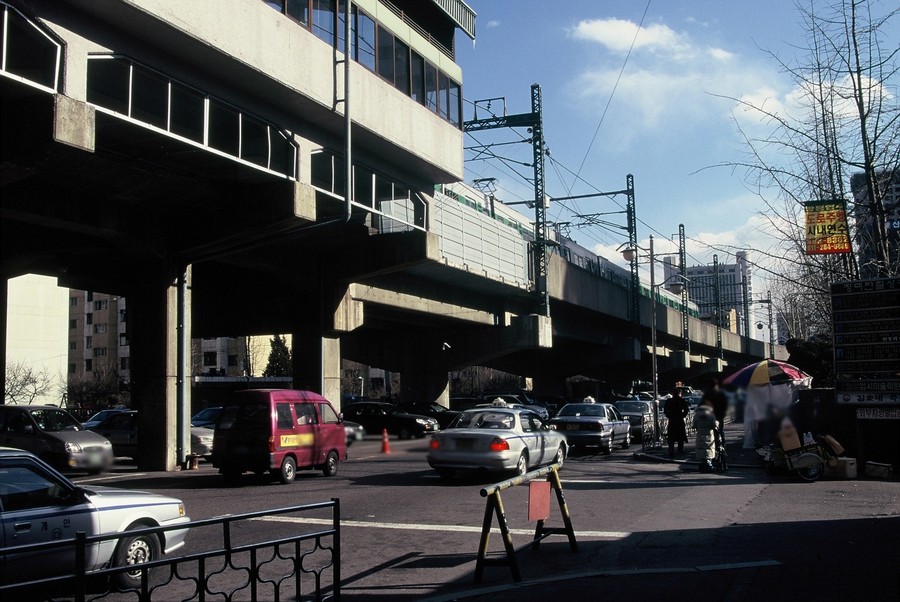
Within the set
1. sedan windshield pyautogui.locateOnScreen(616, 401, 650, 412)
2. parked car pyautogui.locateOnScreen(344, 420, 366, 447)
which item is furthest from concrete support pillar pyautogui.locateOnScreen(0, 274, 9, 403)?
sedan windshield pyautogui.locateOnScreen(616, 401, 650, 412)

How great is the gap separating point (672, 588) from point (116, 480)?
Result: 12.2 meters

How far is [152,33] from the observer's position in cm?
1675

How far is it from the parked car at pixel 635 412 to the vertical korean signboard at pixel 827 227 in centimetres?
1416

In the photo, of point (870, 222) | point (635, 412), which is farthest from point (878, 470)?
point (635, 412)

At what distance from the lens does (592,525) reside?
12.3 meters

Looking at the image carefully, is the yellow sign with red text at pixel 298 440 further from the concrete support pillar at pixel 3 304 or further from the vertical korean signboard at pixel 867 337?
the vertical korean signboard at pixel 867 337

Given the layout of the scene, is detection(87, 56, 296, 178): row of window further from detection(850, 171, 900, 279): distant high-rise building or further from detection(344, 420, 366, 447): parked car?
detection(850, 171, 900, 279): distant high-rise building

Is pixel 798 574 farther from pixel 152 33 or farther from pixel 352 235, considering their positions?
pixel 352 235

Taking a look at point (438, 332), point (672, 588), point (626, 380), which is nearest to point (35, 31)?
point (672, 588)

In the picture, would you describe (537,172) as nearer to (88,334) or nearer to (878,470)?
(878,470)

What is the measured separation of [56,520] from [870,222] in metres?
19.9

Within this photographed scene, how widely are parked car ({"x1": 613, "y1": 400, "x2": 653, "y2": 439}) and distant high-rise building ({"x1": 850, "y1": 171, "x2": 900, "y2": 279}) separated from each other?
11.1 meters

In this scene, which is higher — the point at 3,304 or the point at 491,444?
the point at 3,304

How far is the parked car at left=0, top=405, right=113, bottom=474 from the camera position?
432 cm
